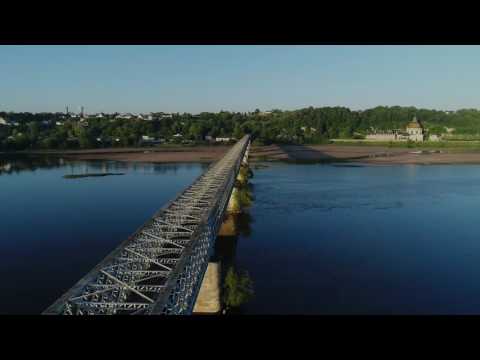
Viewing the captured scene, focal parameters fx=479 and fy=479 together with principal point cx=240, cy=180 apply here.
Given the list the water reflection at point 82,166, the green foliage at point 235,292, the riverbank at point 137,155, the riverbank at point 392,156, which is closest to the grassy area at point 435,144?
the riverbank at point 392,156

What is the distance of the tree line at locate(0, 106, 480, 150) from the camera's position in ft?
116

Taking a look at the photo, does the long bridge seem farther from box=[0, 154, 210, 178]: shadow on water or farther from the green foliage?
box=[0, 154, 210, 178]: shadow on water

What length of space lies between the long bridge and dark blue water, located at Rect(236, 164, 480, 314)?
1471mm

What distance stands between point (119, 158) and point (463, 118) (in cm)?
3189

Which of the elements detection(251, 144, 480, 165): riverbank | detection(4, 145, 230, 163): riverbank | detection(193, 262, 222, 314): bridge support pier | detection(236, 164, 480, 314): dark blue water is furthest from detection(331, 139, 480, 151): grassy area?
detection(193, 262, 222, 314): bridge support pier

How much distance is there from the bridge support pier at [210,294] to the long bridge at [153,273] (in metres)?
0.45

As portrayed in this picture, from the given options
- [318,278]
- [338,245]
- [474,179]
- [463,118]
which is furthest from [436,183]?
[463,118]

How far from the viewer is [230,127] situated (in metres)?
45.4

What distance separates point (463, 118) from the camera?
4362cm

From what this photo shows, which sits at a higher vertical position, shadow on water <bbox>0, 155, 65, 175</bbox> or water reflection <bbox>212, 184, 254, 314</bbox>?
Answer: shadow on water <bbox>0, 155, 65, 175</bbox>

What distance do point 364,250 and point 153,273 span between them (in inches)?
220

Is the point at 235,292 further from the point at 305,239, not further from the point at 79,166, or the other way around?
the point at 79,166
